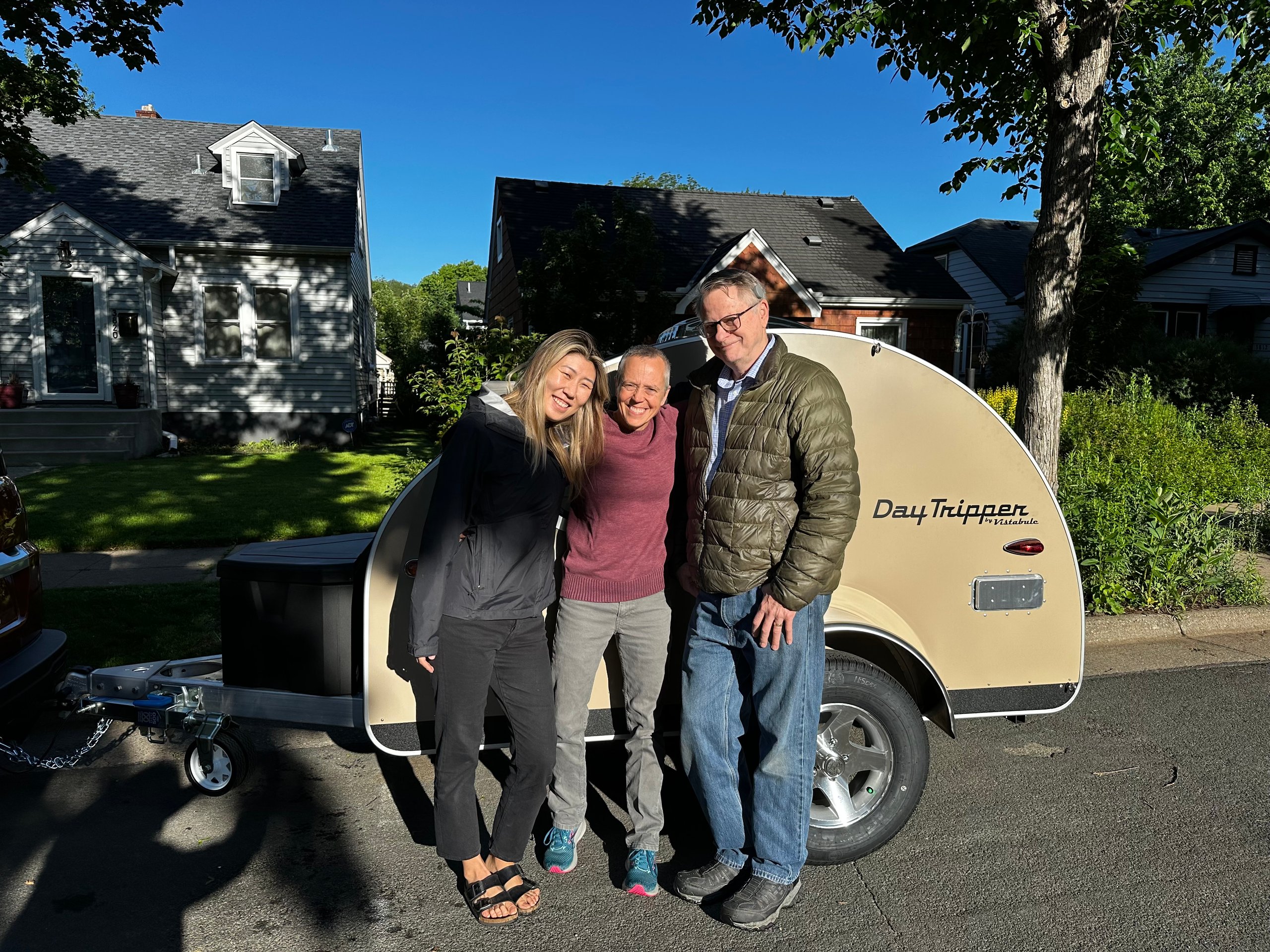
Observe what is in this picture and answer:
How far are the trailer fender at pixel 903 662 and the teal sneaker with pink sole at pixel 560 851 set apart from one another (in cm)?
125

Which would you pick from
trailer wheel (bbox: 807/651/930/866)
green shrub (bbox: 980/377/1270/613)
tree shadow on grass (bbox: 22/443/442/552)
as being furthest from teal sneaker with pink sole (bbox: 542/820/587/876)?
green shrub (bbox: 980/377/1270/613)

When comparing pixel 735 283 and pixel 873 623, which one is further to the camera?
pixel 873 623

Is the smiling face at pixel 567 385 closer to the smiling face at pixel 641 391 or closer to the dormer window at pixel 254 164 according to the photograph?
the smiling face at pixel 641 391

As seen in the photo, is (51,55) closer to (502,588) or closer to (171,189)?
(502,588)

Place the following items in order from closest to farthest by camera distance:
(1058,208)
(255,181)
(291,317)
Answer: (1058,208), (291,317), (255,181)

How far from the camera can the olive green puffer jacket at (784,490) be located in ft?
9.59

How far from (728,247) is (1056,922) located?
57.9 feet

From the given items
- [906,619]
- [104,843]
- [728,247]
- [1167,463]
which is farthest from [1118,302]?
[104,843]

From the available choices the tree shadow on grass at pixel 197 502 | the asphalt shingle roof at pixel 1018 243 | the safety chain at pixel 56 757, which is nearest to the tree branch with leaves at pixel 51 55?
the tree shadow on grass at pixel 197 502

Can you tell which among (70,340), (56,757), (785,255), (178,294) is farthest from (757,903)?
(785,255)

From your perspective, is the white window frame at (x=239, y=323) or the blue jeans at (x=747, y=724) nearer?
the blue jeans at (x=747, y=724)

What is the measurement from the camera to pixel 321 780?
13.9ft

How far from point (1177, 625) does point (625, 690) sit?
484cm

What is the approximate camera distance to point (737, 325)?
304 centimetres
